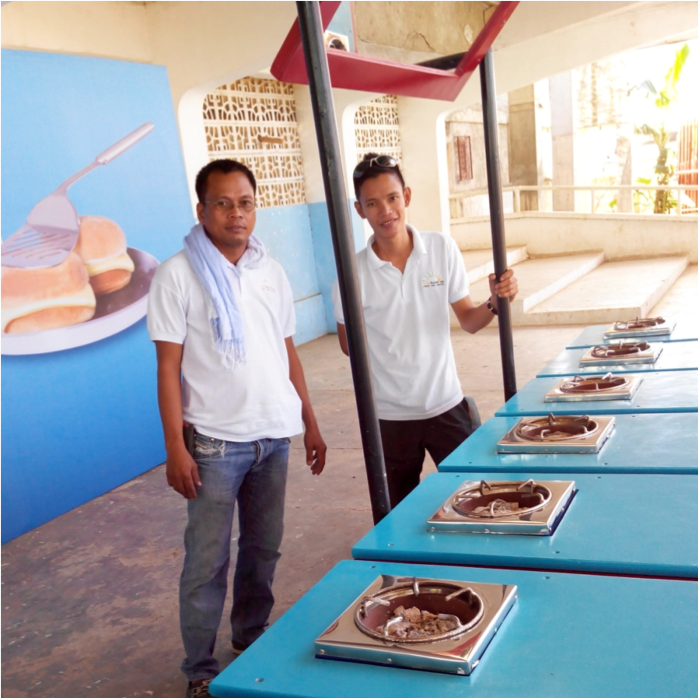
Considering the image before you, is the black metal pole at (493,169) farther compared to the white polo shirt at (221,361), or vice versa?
the black metal pole at (493,169)

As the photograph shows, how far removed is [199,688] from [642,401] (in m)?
1.59

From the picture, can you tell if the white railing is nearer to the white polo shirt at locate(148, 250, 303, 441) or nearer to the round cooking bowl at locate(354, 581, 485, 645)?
the white polo shirt at locate(148, 250, 303, 441)

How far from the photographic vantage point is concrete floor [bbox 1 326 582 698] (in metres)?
2.63

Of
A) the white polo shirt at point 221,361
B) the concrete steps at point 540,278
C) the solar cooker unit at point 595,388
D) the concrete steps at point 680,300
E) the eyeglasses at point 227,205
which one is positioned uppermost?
the eyeglasses at point 227,205

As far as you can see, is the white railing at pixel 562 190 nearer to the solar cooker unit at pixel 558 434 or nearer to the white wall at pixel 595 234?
the white wall at pixel 595 234

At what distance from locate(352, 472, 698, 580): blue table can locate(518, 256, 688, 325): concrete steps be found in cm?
588

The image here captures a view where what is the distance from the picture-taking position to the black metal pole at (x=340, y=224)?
146 cm

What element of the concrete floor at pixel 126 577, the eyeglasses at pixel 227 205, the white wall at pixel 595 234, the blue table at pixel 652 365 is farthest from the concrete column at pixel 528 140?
the eyeglasses at pixel 227 205

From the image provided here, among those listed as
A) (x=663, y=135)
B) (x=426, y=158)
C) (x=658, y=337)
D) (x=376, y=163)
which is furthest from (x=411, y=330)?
(x=663, y=135)

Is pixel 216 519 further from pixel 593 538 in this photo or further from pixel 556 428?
pixel 593 538

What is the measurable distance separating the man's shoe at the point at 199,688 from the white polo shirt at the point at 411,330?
1.00 m

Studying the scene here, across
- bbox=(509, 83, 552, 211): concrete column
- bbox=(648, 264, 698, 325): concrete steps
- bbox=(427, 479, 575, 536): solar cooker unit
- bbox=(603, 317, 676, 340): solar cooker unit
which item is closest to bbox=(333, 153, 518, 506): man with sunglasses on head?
bbox=(427, 479, 575, 536): solar cooker unit

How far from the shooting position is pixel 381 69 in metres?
2.00

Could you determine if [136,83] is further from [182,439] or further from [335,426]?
[182,439]
